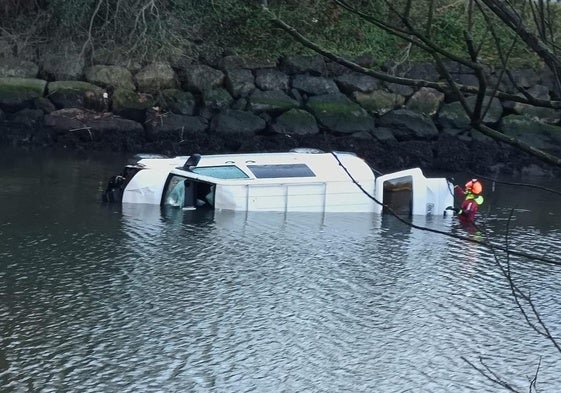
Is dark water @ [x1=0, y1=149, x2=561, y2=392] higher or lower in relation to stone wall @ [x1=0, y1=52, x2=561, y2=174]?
lower

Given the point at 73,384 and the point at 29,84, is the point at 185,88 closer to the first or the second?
the point at 29,84

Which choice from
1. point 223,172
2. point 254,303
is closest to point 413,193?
point 223,172

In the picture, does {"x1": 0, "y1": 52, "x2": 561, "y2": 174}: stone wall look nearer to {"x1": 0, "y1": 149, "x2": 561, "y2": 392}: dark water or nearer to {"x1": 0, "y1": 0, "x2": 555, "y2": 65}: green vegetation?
{"x1": 0, "y1": 0, "x2": 555, "y2": 65}: green vegetation

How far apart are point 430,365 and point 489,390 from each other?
80 centimetres

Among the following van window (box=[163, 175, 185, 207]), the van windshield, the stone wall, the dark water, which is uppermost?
the stone wall

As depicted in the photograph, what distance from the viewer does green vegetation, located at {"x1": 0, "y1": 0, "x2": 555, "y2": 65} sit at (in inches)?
1167

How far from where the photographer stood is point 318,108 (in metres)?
29.6

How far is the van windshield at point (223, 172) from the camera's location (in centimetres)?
2036

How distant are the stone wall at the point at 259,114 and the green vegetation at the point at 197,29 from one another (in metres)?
0.61

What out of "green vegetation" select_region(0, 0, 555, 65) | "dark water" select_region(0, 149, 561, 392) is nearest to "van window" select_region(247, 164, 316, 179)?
"dark water" select_region(0, 149, 561, 392)

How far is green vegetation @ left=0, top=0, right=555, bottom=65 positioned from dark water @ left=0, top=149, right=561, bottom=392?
386 inches

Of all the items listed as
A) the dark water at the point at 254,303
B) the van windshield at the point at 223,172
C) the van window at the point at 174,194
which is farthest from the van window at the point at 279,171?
the van window at the point at 174,194

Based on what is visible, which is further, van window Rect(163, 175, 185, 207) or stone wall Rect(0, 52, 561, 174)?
stone wall Rect(0, 52, 561, 174)

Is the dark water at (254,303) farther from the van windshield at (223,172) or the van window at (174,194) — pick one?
the van windshield at (223,172)
